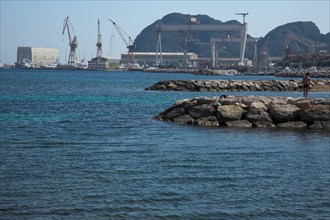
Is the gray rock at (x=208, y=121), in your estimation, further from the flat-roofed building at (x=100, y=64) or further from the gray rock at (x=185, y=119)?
the flat-roofed building at (x=100, y=64)

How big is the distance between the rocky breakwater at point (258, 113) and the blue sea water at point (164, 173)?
1.12 meters

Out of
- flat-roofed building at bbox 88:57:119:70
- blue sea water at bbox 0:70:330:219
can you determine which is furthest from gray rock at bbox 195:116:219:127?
flat-roofed building at bbox 88:57:119:70

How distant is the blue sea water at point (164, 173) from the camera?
9062 mm

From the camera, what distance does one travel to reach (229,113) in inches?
815

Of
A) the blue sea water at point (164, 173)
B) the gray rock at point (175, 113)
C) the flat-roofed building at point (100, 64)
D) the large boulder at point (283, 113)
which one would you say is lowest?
the blue sea water at point (164, 173)

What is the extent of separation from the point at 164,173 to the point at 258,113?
986 centimetres

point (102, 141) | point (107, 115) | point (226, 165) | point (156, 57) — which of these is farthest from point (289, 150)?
point (156, 57)

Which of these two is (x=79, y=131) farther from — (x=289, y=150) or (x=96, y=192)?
(x=96, y=192)

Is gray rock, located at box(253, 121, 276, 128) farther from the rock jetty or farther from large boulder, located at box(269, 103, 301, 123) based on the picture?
the rock jetty

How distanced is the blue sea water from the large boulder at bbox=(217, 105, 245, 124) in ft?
4.31

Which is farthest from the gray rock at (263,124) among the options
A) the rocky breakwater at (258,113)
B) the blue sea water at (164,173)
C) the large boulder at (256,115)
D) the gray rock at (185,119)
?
the gray rock at (185,119)

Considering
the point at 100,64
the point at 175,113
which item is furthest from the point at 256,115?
the point at 100,64

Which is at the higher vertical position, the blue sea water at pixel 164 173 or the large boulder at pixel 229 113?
the large boulder at pixel 229 113

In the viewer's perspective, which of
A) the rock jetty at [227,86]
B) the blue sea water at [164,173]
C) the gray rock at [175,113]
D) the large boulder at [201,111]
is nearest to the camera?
the blue sea water at [164,173]
